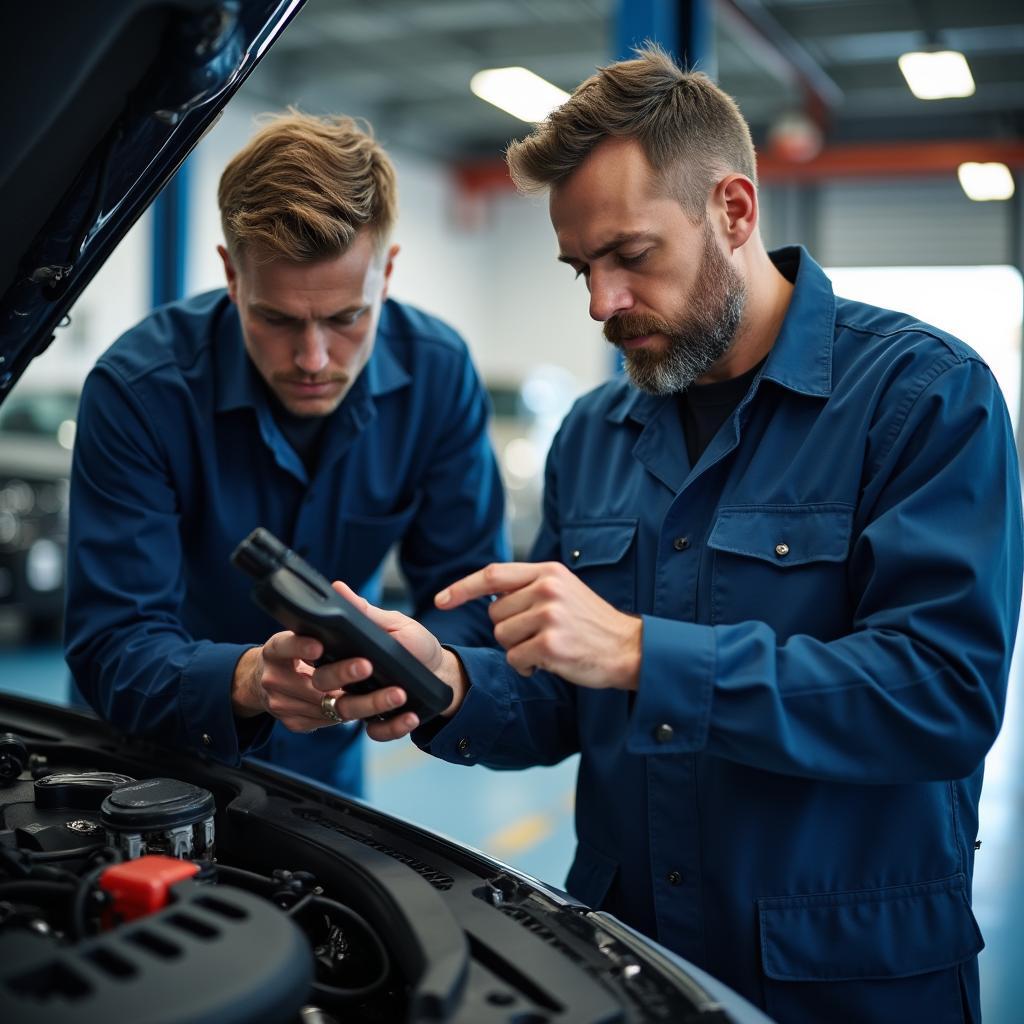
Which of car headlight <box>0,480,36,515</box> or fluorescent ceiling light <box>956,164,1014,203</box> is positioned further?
fluorescent ceiling light <box>956,164,1014,203</box>

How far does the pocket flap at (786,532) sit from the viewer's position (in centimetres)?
123

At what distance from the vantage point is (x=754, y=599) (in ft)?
4.19

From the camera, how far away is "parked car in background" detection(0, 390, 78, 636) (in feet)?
17.4

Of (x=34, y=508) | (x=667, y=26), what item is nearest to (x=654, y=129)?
(x=667, y=26)

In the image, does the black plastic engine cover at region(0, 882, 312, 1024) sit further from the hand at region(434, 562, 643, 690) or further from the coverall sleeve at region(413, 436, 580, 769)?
the coverall sleeve at region(413, 436, 580, 769)

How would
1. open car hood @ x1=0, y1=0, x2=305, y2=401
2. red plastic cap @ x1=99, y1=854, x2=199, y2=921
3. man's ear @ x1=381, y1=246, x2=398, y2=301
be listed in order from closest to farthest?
red plastic cap @ x1=99, y1=854, x2=199, y2=921 → open car hood @ x1=0, y1=0, x2=305, y2=401 → man's ear @ x1=381, y1=246, x2=398, y2=301

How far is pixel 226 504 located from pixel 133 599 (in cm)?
25

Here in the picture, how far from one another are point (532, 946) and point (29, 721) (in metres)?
0.94

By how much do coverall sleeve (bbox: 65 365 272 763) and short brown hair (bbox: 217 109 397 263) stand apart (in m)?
0.34

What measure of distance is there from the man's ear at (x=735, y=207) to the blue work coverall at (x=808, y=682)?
10 centimetres

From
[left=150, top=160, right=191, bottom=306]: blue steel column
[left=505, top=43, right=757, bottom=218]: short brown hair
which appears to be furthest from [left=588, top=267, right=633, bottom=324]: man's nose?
[left=150, top=160, right=191, bottom=306]: blue steel column

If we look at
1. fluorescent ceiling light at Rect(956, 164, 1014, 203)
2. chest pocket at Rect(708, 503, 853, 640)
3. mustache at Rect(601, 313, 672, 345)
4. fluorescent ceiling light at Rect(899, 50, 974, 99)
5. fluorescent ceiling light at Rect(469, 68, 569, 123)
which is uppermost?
fluorescent ceiling light at Rect(469, 68, 569, 123)

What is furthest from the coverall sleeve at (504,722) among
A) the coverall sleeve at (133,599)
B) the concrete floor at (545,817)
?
the concrete floor at (545,817)

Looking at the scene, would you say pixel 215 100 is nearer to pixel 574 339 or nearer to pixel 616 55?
pixel 616 55
